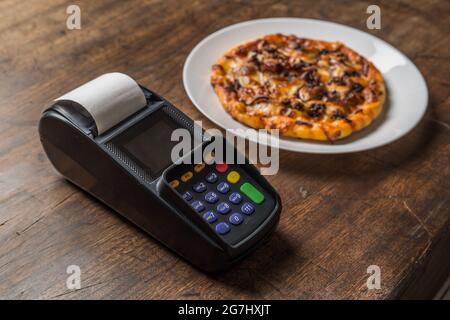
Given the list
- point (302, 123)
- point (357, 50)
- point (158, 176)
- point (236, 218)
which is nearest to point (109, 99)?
point (158, 176)

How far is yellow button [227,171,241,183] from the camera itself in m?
0.77

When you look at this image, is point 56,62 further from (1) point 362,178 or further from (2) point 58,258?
(1) point 362,178

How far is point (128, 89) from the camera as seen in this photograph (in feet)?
2.57

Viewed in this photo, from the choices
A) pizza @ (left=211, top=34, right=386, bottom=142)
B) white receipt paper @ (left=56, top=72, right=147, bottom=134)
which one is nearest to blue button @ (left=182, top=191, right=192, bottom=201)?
white receipt paper @ (left=56, top=72, right=147, bottom=134)

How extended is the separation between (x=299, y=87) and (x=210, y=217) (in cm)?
45

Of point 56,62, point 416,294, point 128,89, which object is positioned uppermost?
point 128,89

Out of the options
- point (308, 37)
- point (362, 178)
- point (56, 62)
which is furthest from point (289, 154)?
point (56, 62)

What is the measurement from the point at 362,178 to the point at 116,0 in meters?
0.74

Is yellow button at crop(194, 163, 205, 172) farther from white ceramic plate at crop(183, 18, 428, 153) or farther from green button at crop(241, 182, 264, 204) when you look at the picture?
white ceramic plate at crop(183, 18, 428, 153)

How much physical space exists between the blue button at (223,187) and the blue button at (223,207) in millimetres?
19

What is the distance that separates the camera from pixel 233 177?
2.54 feet

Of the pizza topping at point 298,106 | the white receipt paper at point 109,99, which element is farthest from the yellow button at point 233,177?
the pizza topping at point 298,106

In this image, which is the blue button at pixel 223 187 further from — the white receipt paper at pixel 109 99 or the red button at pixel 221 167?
the white receipt paper at pixel 109 99

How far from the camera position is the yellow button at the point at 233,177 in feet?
2.52
